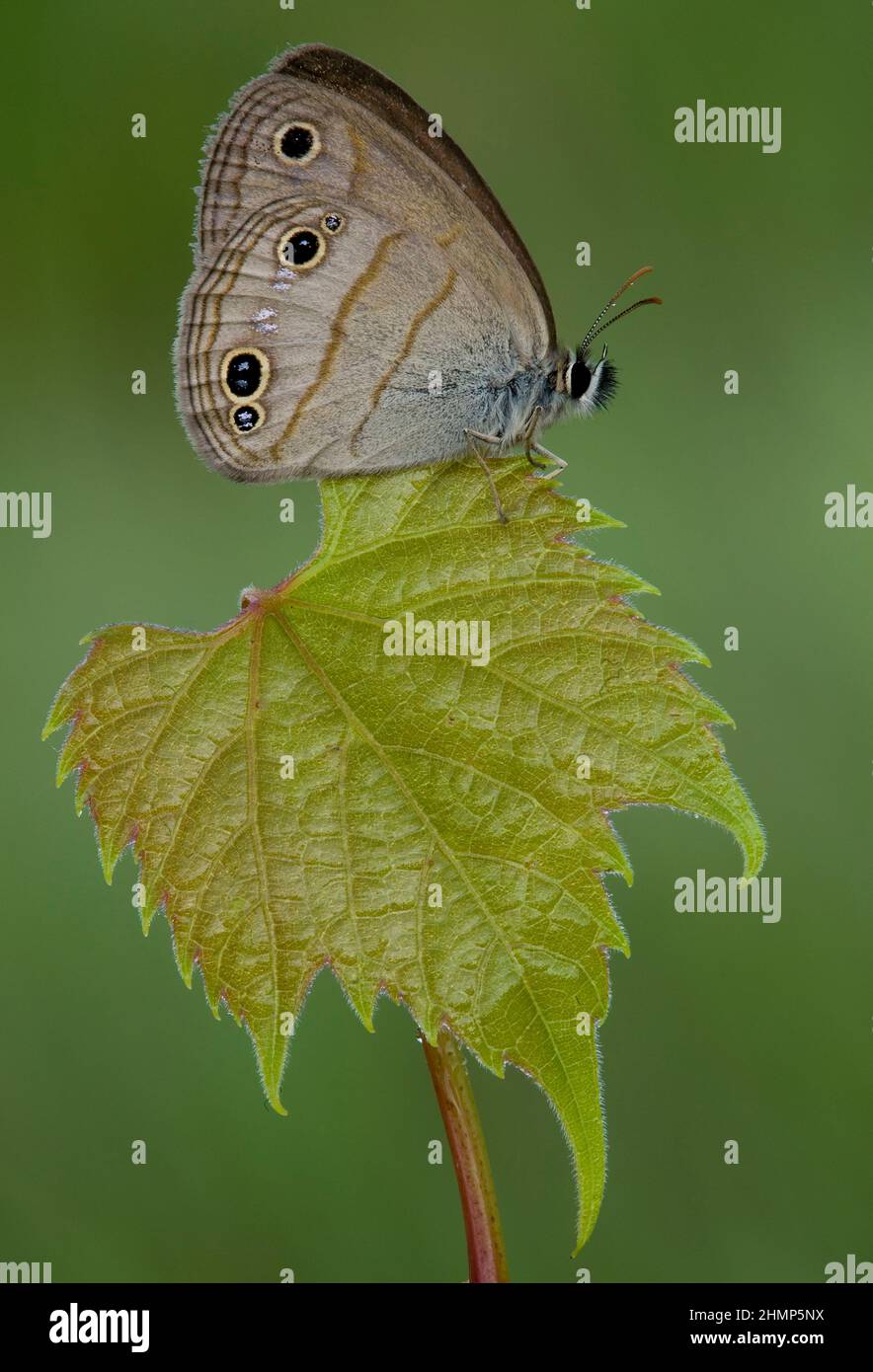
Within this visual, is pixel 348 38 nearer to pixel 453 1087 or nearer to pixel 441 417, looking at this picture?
pixel 441 417

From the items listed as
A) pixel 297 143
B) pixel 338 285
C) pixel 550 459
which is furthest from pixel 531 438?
pixel 297 143

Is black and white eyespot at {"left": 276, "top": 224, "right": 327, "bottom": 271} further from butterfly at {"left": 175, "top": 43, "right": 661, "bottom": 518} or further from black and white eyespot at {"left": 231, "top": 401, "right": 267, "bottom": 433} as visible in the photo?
black and white eyespot at {"left": 231, "top": 401, "right": 267, "bottom": 433}

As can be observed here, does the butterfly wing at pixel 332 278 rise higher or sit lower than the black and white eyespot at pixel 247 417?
higher

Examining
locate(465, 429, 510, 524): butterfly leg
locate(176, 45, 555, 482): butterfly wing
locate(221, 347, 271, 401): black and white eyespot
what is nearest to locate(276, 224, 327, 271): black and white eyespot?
locate(176, 45, 555, 482): butterfly wing

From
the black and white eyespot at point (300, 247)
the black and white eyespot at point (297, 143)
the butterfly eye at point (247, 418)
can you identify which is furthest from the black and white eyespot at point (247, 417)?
the black and white eyespot at point (297, 143)

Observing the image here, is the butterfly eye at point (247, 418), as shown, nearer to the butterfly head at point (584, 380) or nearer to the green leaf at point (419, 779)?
the green leaf at point (419, 779)

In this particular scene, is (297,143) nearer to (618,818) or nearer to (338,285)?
(338,285)

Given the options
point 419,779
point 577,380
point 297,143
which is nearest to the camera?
point 419,779

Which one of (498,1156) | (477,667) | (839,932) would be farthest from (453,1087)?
(839,932)
